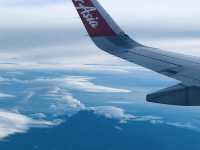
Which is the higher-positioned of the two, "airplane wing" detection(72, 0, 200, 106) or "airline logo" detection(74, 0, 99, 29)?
"airline logo" detection(74, 0, 99, 29)

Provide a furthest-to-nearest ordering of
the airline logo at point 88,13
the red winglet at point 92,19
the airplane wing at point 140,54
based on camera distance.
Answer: the red winglet at point 92,19
the airline logo at point 88,13
the airplane wing at point 140,54

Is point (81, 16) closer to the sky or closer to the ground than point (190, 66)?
closer to the sky

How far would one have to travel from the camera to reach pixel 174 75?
16.1 m

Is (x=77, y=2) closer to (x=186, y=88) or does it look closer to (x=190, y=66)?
(x=190, y=66)

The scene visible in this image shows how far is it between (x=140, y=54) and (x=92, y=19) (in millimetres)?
2643

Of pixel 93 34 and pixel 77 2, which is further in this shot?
pixel 93 34

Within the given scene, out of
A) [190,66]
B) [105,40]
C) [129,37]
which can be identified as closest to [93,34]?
[105,40]

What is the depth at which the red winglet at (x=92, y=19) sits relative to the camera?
1930cm

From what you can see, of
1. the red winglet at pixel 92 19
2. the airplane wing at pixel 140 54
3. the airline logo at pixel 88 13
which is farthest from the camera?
the red winglet at pixel 92 19

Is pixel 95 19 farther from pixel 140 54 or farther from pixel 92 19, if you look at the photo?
pixel 140 54

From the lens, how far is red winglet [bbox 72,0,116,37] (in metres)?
19.3

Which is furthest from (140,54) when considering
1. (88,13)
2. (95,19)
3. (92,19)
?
(88,13)

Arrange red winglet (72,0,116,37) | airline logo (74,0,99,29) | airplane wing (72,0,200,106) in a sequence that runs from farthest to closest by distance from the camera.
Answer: red winglet (72,0,116,37), airline logo (74,0,99,29), airplane wing (72,0,200,106)

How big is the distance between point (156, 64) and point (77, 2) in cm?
423
